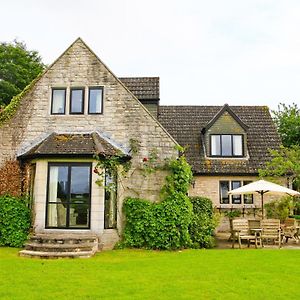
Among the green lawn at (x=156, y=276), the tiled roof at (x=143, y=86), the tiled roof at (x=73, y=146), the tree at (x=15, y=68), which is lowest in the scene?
the green lawn at (x=156, y=276)

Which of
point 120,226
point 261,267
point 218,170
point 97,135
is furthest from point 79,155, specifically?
point 218,170

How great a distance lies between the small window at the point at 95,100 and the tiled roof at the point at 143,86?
5.94 m

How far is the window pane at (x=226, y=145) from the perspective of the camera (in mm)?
26656

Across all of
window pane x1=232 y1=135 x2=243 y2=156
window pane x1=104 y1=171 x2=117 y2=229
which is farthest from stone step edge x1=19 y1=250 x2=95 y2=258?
window pane x1=232 y1=135 x2=243 y2=156

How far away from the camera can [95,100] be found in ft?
60.0

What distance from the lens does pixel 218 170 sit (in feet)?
83.9

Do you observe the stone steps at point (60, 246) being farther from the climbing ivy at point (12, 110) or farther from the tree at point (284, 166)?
the tree at point (284, 166)

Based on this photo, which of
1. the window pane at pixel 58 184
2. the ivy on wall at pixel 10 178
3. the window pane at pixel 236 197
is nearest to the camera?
the window pane at pixel 58 184

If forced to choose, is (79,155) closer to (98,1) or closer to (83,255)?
(83,255)

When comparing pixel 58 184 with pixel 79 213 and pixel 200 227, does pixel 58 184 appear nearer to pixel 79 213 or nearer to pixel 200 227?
pixel 79 213

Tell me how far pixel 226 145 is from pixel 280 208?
5.25 meters

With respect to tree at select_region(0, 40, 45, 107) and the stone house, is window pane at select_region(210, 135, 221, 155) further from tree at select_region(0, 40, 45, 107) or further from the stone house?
tree at select_region(0, 40, 45, 107)

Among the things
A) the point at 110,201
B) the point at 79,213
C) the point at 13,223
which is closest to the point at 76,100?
the point at 110,201

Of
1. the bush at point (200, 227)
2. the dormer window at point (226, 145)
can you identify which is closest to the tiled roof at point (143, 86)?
the dormer window at point (226, 145)
